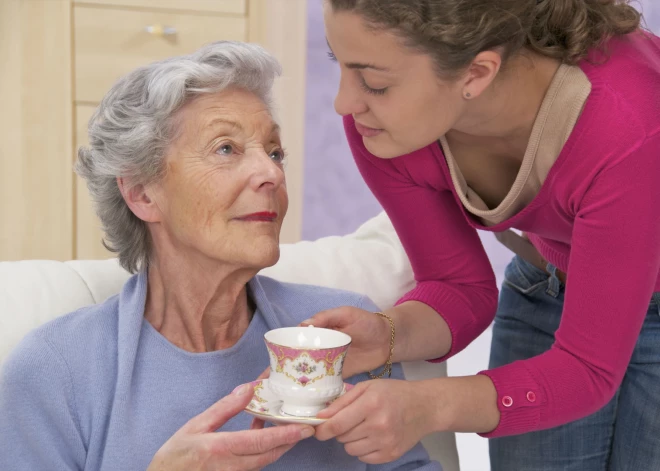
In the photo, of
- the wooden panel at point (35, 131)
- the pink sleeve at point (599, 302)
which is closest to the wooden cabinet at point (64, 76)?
the wooden panel at point (35, 131)

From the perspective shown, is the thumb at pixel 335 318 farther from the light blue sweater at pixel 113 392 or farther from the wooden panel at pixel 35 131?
the wooden panel at pixel 35 131

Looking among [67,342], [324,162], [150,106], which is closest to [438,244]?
[150,106]

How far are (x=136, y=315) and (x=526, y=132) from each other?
75 cm

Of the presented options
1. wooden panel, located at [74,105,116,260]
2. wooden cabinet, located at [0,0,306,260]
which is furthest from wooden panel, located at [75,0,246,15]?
wooden panel, located at [74,105,116,260]

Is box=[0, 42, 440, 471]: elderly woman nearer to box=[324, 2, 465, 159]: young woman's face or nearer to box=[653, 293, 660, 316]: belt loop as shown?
box=[324, 2, 465, 159]: young woman's face

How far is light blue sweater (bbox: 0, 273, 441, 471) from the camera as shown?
57.2 inches

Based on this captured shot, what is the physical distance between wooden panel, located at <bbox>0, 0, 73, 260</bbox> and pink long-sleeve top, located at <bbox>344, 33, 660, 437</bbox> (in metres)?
1.42

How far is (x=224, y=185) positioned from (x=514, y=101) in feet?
1.70

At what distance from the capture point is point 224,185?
1559 millimetres

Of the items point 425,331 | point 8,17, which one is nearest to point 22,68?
point 8,17

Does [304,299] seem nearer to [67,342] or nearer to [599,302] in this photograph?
[67,342]

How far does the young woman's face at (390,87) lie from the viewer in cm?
132

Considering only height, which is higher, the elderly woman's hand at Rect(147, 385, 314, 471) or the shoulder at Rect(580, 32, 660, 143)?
the shoulder at Rect(580, 32, 660, 143)

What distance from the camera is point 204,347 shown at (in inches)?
65.1
